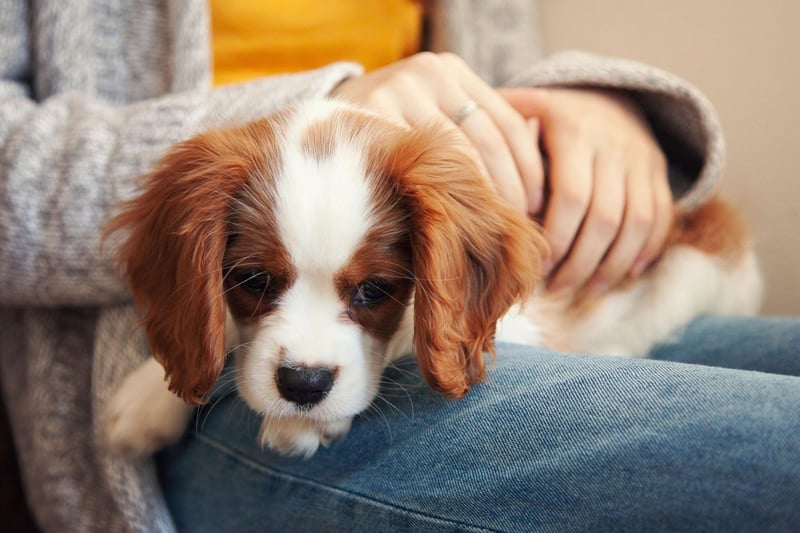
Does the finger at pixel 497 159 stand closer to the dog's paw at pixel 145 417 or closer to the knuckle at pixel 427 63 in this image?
the knuckle at pixel 427 63

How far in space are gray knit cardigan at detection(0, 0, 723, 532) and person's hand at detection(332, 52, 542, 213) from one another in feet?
0.39

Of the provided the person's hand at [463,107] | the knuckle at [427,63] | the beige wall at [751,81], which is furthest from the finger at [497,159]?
the beige wall at [751,81]

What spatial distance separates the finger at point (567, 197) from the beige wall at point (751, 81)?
85 cm

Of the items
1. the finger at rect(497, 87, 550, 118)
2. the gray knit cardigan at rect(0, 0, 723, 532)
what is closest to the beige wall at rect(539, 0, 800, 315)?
the gray knit cardigan at rect(0, 0, 723, 532)

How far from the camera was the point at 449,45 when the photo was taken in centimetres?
203

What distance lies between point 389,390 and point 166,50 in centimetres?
116

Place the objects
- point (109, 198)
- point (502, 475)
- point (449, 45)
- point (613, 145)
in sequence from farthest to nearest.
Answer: point (449, 45)
point (613, 145)
point (109, 198)
point (502, 475)

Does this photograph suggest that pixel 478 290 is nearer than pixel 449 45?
Yes

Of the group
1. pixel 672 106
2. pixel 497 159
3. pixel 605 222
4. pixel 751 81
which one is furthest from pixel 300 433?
pixel 751 81

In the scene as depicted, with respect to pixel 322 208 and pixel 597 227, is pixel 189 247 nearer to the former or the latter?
pixel 322 208

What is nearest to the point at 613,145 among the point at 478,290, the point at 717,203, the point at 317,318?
the point at 717,203

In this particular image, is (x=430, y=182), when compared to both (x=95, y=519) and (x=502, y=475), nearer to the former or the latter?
(x=502, y=475)

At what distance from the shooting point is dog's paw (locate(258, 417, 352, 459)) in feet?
3.54

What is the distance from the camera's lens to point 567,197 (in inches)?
55.5
